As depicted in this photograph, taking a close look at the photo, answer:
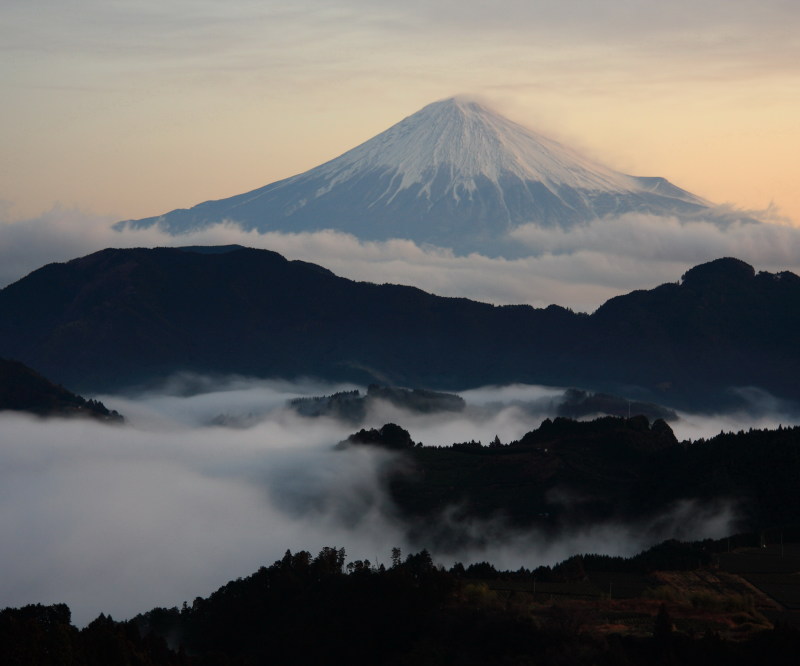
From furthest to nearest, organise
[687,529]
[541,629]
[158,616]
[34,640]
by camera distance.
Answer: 1. [687,529]
2. [158,616]
3. [541,629]
4. [34,640]

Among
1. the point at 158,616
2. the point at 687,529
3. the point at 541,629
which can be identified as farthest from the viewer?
the point at 687,529

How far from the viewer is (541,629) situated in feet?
308

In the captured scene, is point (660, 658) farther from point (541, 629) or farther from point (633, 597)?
point (633, 597)

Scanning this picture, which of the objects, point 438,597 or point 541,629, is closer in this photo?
point 541,629

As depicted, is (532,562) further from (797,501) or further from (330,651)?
(330,651)

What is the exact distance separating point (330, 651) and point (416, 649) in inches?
431

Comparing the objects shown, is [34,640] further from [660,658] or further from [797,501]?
[797,501]

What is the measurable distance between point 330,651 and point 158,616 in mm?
37868

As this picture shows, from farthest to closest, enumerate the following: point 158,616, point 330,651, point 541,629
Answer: point 158,616 → point 330,651 → point 541,629

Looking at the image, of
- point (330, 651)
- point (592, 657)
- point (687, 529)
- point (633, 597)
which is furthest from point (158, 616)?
point (687, 529)

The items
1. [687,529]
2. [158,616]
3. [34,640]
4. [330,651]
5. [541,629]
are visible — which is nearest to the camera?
[34,640]

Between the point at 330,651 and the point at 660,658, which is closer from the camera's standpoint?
the point at 660,658

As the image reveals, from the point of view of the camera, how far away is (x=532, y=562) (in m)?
192

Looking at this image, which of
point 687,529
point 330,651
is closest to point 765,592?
point 330,651
